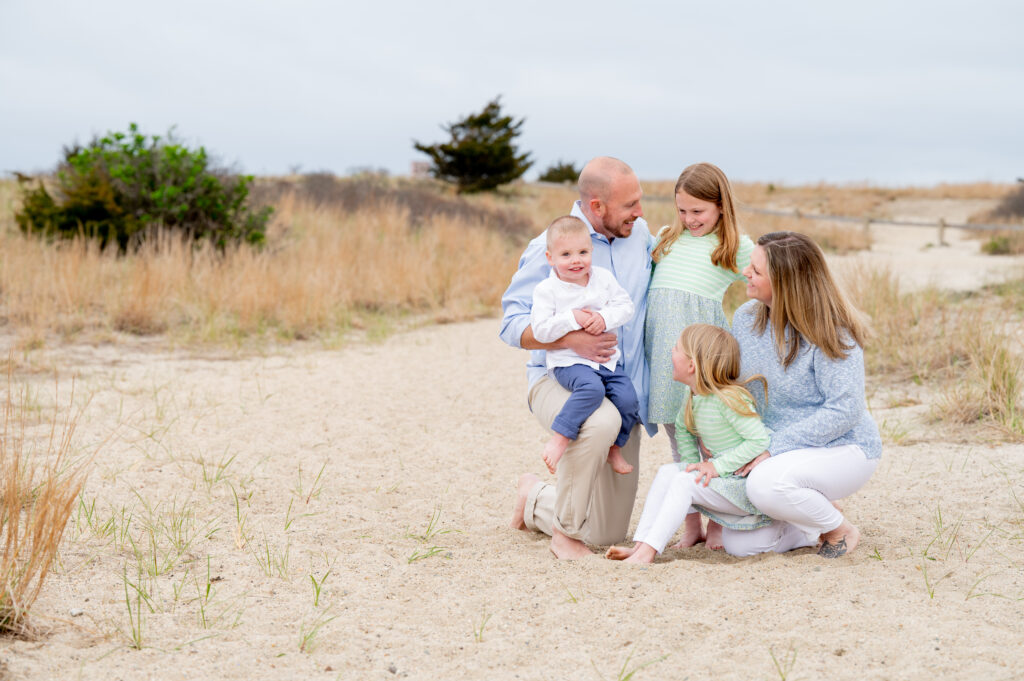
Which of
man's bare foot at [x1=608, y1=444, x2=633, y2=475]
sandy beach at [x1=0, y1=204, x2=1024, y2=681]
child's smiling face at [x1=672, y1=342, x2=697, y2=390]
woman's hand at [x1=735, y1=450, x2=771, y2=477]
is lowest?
sandy beach at [x1=0, y1=204, x2=1024, y2=681]

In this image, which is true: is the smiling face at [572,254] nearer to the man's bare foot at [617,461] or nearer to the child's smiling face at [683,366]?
the child's smiling face at [683,366]

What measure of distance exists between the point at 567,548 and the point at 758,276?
1427 mm

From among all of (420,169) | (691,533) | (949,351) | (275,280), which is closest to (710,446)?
(691,533)

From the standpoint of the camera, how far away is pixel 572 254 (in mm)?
3775

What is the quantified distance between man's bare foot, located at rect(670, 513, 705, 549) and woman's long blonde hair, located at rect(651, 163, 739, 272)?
1185mm

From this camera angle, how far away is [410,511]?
4.79 metres

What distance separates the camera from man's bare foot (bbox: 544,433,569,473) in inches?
148

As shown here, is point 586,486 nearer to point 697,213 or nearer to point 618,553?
point 618,553

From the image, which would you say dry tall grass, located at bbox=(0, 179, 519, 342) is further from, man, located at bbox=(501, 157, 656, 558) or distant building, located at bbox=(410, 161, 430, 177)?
distant building, located at bbox=(410, 161, 430, 177)

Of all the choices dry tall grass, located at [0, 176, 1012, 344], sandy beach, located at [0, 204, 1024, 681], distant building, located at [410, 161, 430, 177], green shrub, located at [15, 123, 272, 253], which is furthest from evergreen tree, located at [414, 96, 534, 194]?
sandy beach, located at [0, 204, 1024, 681]

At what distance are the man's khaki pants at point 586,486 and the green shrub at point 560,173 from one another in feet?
108

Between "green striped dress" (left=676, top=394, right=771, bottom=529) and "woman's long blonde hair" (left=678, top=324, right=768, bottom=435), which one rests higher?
"woman's long blonde hair" (left=678, top=324, right=768, bottom=435)

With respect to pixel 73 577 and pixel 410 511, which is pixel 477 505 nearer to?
pixel 410 511

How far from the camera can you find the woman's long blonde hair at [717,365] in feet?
12.2
